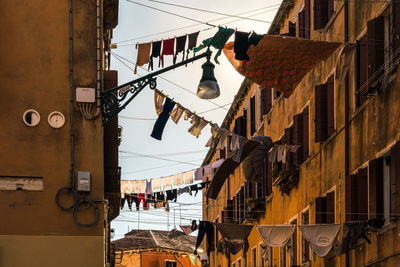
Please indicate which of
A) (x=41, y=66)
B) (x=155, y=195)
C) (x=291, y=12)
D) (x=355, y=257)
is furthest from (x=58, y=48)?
(x=155, y=195)

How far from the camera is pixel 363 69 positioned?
61.1ft

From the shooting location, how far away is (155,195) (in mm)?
32625

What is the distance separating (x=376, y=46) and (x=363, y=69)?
99 cm

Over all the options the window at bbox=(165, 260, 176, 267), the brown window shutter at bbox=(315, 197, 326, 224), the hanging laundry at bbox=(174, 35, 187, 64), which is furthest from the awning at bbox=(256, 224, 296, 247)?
the window at bbox=(165, 260, 176, 267)

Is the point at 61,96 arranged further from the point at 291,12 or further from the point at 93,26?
the point at 291,12

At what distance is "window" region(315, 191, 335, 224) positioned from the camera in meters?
21.5

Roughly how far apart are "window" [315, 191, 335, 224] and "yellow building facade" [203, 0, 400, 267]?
0.08 ft

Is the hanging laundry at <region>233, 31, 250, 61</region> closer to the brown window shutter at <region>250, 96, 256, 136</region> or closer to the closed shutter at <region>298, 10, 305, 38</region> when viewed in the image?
the closed shutter at <region>298, 10, 305, 38</region>

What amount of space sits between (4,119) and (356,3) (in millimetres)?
8211

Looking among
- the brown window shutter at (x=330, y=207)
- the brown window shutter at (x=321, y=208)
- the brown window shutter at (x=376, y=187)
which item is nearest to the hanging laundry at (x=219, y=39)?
the brown window shutter at (x=376, y=187)

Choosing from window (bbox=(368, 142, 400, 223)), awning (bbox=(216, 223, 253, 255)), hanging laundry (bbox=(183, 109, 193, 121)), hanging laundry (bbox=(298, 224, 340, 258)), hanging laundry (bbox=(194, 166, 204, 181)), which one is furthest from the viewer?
hanging laundry (bbox=(194, 166, 204, 181))

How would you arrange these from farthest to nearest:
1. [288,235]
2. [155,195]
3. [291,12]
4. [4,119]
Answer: [155,195] → [291,12] → [288,235] → [4,119]

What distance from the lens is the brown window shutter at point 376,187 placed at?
17.5m

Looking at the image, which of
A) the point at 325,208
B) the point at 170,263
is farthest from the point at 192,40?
the point at 170,263
